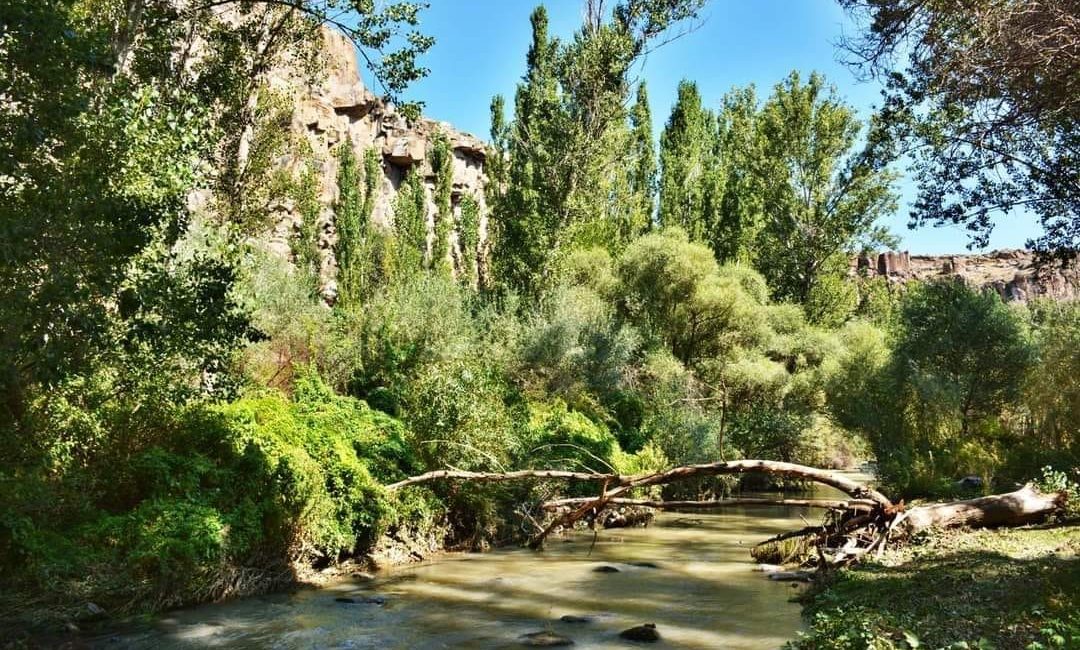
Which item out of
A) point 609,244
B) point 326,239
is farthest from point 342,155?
point 609,244

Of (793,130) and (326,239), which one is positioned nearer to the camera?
(793,130)

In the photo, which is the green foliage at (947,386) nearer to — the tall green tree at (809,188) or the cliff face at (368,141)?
the tall green tree at (809,188)

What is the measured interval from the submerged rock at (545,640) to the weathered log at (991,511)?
597 cm

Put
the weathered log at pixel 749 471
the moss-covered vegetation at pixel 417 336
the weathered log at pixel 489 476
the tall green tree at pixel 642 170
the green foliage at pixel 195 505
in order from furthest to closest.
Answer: the tall green tree at pixel 642 170
the weathered log at pixel 489 476
the weathered log at pixel 749 471
the green foliage at pixel 195 505
the moss-covered vegetation at pixel 417 336

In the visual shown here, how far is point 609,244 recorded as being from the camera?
32.1 meters

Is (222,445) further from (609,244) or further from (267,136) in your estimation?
(609,244)

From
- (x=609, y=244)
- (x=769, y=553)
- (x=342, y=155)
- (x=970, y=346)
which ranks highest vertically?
(x=342, y=155)

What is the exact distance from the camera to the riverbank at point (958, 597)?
6125 millimetres

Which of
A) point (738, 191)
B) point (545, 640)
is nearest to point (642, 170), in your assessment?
point (738, 191)

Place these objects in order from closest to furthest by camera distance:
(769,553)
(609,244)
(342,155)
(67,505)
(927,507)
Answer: (67,505) < (927,507) < (769,553) < (609,244) < (342,155)

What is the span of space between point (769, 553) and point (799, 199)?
83.0 ft

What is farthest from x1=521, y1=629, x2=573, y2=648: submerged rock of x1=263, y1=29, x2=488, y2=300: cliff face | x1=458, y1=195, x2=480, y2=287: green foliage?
x1=263, y1=29, x2=488, y2=300: cliff face

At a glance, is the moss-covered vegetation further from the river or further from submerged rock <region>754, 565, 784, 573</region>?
submerged rock <region>754, 565, 784, 573</region>

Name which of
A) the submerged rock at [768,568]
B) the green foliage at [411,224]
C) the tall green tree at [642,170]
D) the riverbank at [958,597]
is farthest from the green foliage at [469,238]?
the riverbank at [958,597]
